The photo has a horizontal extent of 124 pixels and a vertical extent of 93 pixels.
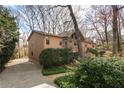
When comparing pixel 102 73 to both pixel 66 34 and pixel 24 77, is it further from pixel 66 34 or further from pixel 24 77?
pixel 66 34

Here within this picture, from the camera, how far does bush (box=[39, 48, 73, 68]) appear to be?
1095cm

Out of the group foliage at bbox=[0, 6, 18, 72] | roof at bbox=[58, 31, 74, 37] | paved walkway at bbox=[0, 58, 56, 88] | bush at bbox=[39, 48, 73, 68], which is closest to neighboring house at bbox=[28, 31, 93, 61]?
roof at bbox=[58, 31, 74, 37]

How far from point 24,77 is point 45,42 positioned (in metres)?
3.36

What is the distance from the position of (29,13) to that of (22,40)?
1.66 m

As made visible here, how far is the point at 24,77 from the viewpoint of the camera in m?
9.13

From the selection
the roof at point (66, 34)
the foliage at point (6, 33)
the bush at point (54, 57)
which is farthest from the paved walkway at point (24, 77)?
the roof at point (66, 34)

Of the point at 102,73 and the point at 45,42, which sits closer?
the point at 102,73

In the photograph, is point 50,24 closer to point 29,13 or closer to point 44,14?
point 44,14

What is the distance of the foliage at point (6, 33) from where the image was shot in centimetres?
939

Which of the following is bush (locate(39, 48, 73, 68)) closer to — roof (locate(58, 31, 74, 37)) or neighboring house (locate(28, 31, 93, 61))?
neighboring house (locate(28, 31, 93, 61))

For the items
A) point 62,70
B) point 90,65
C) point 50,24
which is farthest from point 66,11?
point 90,65

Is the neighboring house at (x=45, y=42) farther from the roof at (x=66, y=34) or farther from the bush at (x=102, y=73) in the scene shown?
the bush at (x=102, y=73)

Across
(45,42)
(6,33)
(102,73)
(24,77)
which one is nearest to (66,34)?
(45,42)

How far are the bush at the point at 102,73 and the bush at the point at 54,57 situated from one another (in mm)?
5022
